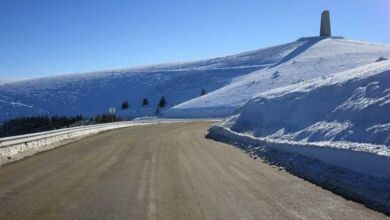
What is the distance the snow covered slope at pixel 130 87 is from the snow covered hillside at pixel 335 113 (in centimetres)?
6876

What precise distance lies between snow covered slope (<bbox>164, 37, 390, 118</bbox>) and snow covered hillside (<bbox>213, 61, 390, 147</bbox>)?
149ft

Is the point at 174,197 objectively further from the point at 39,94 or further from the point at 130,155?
the point at 39,94

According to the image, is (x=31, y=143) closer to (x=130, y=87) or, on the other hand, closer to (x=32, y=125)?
(x=32, y=125)

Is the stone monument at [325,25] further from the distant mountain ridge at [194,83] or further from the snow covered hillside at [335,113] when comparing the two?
the snow covered hillside at [335,113]

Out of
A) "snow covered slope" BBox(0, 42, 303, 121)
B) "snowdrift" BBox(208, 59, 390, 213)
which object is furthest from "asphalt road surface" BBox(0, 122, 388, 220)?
"snow covered slope" BBox(0, 42, 303, 121)

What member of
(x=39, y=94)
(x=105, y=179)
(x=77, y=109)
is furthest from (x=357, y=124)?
(x=39, y=94)

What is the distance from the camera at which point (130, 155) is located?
1838 cm

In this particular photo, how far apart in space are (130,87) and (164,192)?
116254mm

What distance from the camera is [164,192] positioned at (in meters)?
10.5

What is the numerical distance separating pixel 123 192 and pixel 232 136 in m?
14.3

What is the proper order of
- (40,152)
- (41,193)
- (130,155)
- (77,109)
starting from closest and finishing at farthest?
(41,193), (130,155), (40,152), (77,109)

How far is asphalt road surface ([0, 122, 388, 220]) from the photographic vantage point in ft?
27.9

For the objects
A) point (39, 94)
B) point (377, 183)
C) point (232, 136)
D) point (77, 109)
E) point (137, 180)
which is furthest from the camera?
point (39, 94)

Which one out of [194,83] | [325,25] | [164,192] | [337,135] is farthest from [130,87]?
[164,192]
